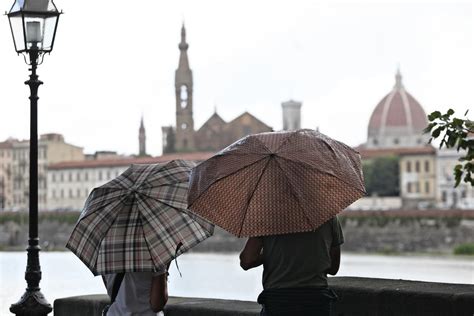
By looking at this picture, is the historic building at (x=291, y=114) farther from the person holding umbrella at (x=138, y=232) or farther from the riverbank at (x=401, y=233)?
the person holding umbrella at (x=138, y=232)

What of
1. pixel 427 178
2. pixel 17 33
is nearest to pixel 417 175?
pixel 427 178

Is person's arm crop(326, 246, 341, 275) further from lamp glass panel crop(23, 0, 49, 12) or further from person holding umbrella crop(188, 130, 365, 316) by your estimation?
lamp glass panel crop(23, 0, 49, 12)

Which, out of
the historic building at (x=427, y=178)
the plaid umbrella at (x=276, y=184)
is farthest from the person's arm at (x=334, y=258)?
the historic building at (x=427, y=178)

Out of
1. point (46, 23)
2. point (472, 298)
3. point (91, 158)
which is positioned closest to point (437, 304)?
point (472, 298)

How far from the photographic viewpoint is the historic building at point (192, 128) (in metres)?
84.3

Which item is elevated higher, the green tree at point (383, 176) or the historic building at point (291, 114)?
the historic building at point (291, 114)

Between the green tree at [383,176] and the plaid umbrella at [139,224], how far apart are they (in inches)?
2637

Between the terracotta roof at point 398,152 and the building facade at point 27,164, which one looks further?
the building facade at point 27,164

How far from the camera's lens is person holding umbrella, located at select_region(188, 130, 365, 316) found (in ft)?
11.1

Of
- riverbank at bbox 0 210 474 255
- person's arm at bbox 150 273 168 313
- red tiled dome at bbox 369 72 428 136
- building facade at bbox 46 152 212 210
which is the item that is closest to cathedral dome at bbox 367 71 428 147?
red tiled dome at bbox 369 72 428 136

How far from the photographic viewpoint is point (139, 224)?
12.8 feet

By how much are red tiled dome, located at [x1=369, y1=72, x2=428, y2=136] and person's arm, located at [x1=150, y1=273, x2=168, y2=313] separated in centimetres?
9017

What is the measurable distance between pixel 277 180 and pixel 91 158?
8602 centimetres

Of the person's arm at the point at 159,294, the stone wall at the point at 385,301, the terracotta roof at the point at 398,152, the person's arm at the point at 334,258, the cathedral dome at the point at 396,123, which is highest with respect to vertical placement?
the cathedral dome at the point at 396,123
